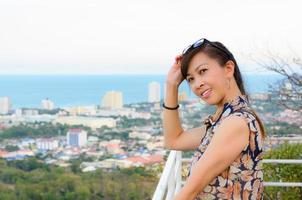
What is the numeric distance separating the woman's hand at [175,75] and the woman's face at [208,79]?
21 centimetres

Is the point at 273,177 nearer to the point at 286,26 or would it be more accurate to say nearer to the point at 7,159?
the point at 286,26

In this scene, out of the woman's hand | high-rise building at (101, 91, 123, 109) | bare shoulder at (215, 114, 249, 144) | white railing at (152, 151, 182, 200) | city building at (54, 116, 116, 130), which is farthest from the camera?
city building at (54, 116, 116, 130)

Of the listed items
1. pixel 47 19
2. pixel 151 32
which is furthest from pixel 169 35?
pixel 47 19

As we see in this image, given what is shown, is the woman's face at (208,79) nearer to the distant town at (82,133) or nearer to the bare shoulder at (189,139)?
the bare shoulder at (189,139)

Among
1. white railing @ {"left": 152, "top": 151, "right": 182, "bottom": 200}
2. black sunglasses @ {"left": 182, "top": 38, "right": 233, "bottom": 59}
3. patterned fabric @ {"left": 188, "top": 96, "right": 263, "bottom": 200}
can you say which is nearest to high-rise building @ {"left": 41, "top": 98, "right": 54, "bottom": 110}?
white railing @ {"left": 152, "top": 151, "right": 182, "bottom": 200}

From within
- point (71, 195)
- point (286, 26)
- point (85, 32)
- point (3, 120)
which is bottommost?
point (71, 195)

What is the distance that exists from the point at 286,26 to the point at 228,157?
5.69 metres

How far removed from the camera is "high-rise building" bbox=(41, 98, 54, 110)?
19.5 m

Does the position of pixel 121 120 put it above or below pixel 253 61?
below

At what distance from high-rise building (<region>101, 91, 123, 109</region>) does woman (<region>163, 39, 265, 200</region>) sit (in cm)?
1458

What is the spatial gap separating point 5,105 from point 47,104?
1.72 metres

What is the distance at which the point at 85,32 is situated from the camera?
1983 cm

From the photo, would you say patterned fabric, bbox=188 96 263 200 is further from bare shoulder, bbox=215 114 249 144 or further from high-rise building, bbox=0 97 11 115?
high-rise building, bbox=0 97 11 115

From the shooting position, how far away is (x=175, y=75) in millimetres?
1540
